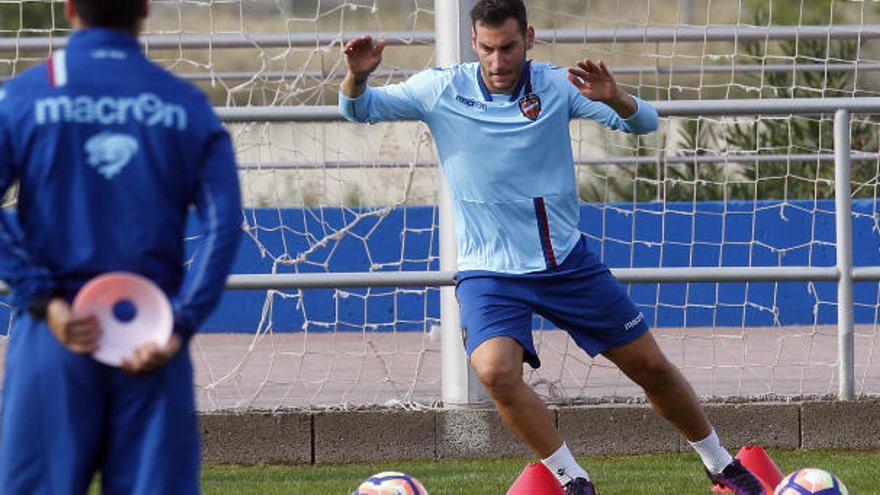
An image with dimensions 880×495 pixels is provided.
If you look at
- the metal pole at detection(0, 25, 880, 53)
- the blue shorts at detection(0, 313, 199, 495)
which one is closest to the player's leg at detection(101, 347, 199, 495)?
the blue shorts at detection(0, 313, 199, 495)

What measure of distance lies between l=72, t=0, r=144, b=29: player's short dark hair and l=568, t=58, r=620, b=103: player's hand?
2336mm

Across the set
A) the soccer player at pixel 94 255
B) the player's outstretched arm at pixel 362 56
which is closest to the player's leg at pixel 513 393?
the player's outstretched arm at pixel 362 56

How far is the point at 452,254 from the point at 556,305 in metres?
1.76

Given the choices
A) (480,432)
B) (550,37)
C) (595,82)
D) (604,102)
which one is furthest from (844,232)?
(550,37)

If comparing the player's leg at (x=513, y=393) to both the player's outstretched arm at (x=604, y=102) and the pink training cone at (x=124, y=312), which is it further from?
the pink training cone at (x=124, y=312)

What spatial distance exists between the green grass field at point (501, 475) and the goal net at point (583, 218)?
4.01 feet

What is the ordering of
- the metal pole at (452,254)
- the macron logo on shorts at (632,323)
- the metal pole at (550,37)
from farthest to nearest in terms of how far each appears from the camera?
1. the metal pole at (550,37)
2. the metal pole at (452,254)
3. the macron logo on shorts at (632,323)

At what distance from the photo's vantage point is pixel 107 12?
4.28m

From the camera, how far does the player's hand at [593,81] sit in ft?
20.7

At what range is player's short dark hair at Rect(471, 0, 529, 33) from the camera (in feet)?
21.7

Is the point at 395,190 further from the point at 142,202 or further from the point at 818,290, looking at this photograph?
the point at 142,202

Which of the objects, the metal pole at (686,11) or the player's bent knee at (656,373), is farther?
the metal pole at (686,11)

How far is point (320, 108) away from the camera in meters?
8.25

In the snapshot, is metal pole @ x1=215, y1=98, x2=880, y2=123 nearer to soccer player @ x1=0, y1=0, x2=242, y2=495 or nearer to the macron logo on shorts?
the macron logo on shorts
